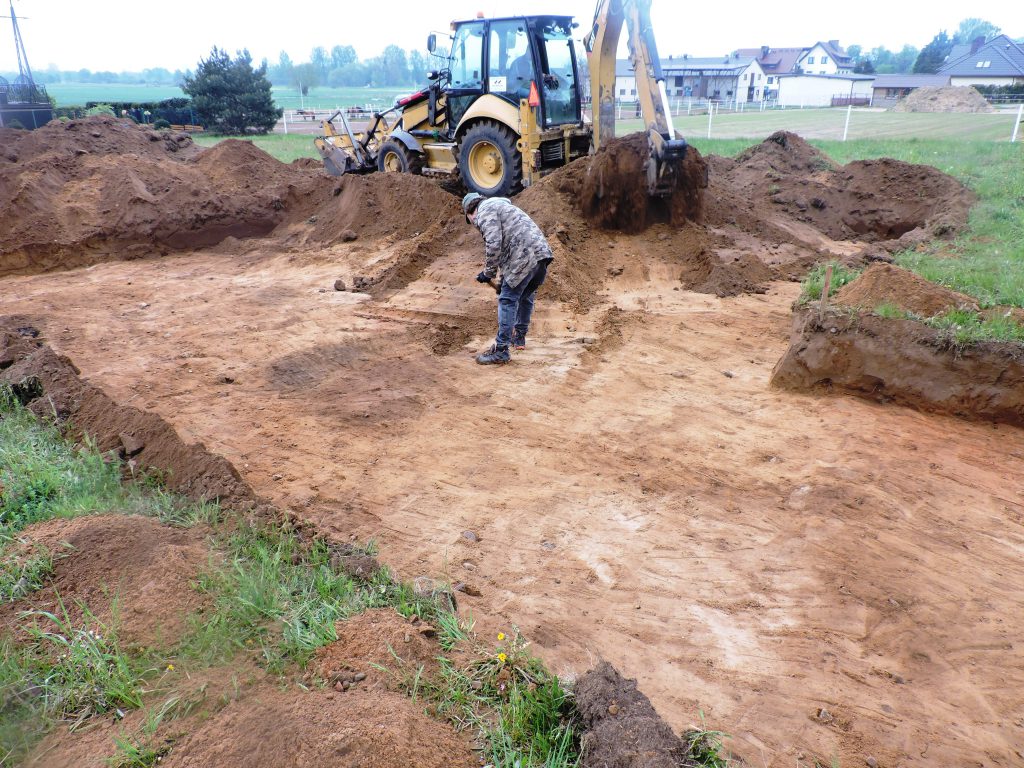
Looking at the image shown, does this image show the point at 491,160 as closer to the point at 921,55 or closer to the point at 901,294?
the point at 901,294

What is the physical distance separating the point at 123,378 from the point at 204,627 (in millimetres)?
4566

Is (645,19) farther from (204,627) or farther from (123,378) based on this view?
(204,627)

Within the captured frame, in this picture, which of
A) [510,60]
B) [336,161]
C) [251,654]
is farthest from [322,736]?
[336,161]

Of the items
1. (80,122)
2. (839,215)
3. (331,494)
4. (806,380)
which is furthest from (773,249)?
(80,122)

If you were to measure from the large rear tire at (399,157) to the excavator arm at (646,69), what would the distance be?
382 centimetres

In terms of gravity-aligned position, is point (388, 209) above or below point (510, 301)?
above

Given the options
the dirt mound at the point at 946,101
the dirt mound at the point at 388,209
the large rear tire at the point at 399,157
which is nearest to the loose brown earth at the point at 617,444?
the dirt mound at the point at 388,209

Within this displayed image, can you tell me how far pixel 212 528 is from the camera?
13.3 feet

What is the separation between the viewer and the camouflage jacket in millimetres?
6973

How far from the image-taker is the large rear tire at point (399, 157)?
12.6 metres

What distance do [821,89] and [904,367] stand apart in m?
54.3

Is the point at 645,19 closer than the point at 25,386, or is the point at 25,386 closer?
the point at 25,386

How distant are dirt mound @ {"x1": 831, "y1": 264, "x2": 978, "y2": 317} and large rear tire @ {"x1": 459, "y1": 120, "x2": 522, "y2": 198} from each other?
19.1 ft

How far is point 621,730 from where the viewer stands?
2.61m
